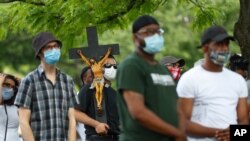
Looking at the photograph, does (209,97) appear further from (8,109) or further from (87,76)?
(87,76)

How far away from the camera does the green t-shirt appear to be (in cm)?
811

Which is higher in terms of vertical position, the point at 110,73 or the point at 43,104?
the point at 110,73

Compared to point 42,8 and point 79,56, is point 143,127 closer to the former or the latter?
point 79,56

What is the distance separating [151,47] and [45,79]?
179 cm

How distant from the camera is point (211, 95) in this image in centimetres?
898

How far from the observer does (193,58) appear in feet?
125

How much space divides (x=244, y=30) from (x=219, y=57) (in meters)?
3.82

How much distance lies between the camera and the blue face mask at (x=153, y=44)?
834 cm

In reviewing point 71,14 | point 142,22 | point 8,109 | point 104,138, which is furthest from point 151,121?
point 71,14

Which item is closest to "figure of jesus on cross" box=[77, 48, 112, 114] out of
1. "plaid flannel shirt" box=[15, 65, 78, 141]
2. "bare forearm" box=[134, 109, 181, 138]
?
"plaid flannel shirt" box=[15, 65, 78, 141]

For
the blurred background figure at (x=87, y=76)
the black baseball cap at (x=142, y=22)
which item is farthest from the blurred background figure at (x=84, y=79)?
the black baseball cap at (x=142, y=22)

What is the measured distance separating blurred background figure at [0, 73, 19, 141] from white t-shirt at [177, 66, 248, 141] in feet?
10.7

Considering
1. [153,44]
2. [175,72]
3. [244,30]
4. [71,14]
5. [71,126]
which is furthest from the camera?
[71,14]

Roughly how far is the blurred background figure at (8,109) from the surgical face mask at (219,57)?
11.1ft
